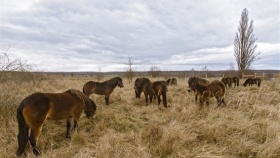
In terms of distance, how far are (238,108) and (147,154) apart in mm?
5532

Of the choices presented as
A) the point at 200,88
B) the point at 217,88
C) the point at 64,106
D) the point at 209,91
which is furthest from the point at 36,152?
the point at 217,88

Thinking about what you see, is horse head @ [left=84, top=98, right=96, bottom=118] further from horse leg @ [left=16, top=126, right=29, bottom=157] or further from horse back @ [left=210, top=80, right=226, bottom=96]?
horse back @ [left=210, top=80, right=226, bottom=96]

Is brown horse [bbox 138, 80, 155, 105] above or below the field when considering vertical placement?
above

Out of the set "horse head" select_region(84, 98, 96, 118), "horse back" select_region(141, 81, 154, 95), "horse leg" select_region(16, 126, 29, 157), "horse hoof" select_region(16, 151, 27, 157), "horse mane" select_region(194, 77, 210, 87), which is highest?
"horse mane" select_region(194, 77, 210, 87)

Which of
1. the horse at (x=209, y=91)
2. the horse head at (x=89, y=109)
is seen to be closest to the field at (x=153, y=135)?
the horse head at (x=89, y=109)

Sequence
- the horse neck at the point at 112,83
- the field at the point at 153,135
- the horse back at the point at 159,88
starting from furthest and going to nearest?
the horse neck at the point at 112,83
the horse back at the point at 159,88
the field at the point at 153,135

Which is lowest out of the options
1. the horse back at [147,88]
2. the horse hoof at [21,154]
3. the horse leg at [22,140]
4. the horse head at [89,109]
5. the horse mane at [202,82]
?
the horse hoof at [21,154]

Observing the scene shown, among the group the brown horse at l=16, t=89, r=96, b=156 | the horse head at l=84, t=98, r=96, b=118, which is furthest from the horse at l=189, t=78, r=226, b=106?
the brown horse at l=16, t=89, r=96, b=156

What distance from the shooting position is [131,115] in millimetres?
8203

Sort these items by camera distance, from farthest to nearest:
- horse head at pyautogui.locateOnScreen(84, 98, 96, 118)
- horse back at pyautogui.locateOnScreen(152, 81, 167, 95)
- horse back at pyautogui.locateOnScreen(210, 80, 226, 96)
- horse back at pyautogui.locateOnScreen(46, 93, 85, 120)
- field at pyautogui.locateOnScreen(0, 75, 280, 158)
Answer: horse back at pyautogui.locateOnScreen(152, 81, 167, 95) → horse back at pyautogui.locateOnScreen(210, 80, 226, 96) → horse head at pyautogui.locateOnScreen(84, 98, 96, 118) → horse back at pyautogui.locateOnScreen(46, 93, 85, 120) → field at pyautogui.locateOnScreen(0, 75, 280, 158)

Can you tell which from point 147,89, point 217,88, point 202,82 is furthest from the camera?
point 202,82

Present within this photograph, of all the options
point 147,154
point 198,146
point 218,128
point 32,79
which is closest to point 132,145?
point 147,154

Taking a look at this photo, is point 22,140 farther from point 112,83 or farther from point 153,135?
point 112,83

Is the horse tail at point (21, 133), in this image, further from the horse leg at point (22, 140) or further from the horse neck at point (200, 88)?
the horse neck at point (200, 88)
